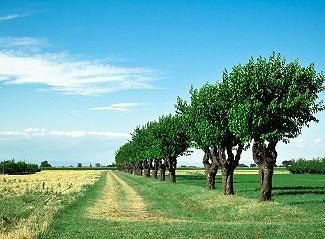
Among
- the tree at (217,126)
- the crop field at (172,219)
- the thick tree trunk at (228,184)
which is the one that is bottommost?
the crop field at (172,219)

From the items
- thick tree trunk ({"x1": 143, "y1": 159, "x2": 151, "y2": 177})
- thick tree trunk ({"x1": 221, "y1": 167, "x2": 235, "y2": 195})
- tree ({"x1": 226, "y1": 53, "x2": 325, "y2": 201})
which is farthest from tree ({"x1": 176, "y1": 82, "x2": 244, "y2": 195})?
thick tree trunk ({"x1": 143, "y1": 159, "x2": 151, "y2": 177})

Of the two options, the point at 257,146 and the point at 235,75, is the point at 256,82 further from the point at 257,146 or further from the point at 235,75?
the point at 257,146

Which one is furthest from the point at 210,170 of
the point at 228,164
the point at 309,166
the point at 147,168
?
the point at 309,166

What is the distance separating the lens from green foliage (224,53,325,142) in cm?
3831

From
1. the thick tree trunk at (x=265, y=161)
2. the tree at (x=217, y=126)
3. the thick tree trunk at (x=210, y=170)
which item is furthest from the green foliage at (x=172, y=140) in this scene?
the thick tree trunk at (x=265, y=161)

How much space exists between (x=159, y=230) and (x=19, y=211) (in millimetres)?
15525

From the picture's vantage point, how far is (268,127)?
39625 millimetres

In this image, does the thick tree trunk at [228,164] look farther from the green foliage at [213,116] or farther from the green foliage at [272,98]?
the green foliage at [272,98]

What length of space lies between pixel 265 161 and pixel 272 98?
6.02 metres

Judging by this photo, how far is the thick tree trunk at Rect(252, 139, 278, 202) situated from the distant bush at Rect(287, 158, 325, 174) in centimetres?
15494

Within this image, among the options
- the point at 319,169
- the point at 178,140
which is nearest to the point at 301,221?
the point at 178,140

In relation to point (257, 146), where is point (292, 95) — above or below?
above

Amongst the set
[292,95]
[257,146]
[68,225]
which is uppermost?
[292,95]

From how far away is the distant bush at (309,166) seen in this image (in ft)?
606
